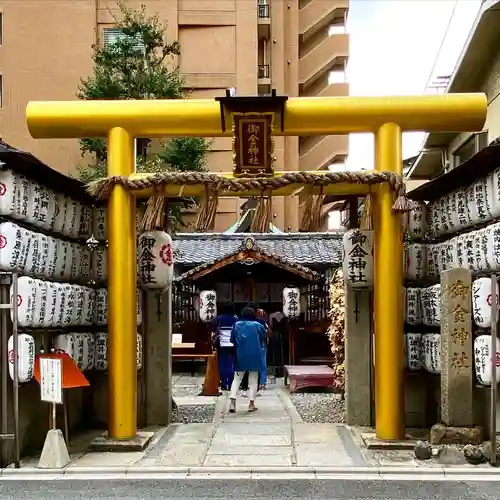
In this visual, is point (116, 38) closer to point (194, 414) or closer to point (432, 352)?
point (194, 414)

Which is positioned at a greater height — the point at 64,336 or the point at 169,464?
the point at 64,336

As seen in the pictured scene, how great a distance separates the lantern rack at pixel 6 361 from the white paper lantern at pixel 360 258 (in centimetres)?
545

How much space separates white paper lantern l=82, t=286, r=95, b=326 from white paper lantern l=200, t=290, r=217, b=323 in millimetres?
9174

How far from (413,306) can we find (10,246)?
6.59m

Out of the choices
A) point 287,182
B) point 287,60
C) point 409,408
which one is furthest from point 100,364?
point 287,60

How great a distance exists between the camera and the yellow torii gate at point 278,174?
10703 millimetres

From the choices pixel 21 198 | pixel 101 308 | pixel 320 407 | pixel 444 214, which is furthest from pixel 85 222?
pixel 320 407

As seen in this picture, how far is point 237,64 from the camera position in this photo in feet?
114

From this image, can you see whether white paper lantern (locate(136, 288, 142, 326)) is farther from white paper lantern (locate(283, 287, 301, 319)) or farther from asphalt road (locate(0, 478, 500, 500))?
white paper lantern (locate(283, 287, 301, 319))

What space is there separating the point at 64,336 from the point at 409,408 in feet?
19.6

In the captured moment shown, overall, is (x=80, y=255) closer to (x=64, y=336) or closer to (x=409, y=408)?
(x=64, y=336)

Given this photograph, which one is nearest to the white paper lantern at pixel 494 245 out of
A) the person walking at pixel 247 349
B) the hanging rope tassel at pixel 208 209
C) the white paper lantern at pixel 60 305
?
the hanging rope tassel at pixel 208 209

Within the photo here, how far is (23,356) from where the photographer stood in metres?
9.09

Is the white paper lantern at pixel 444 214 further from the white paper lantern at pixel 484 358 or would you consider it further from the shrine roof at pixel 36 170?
the shrine roof at pixel 36 170
